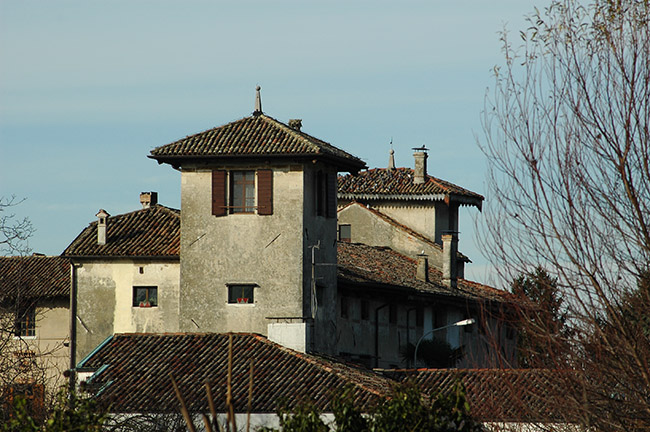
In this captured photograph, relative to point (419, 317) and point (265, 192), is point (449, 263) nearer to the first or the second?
point (419, 317)

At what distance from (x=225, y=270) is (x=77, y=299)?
5593 millimetres

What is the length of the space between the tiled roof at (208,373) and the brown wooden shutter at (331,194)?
204 inches

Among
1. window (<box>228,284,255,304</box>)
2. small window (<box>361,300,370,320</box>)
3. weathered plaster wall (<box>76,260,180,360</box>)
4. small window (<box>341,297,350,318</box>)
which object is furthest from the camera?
small window (<box>361,300,370,320</box>)

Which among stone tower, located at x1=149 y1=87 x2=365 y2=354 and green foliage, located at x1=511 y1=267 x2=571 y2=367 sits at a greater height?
stone tower, located at x1=149 y1=87 x2=365 y2=354

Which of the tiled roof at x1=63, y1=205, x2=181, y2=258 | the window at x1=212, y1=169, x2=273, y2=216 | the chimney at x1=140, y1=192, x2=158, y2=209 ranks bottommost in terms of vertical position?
the tiled roof at x1=63, y1=205, x2=181, y2=258

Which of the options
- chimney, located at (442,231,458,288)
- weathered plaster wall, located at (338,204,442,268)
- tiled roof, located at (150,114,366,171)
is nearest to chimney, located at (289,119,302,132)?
tiled roof, located at (150,114,366,171)

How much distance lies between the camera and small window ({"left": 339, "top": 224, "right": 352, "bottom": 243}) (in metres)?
53.5

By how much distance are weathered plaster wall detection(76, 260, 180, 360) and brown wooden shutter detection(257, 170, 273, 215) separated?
3.80 m

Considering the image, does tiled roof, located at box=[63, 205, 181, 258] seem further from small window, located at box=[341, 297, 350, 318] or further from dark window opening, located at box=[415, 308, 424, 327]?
dark window opening, located at box=[415, 308, 424, 327]

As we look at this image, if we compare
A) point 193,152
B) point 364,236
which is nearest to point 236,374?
point 193,152

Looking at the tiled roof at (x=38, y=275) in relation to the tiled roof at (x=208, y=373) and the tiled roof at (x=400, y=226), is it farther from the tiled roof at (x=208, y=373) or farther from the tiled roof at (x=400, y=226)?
the tiled roof at (x=400, y=226)

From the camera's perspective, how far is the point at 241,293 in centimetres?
3544

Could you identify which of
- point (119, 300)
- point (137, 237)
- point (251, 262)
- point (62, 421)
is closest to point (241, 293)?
point (251, 262)

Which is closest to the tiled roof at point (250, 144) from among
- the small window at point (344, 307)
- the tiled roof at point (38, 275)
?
the small window at point (344, 307)
